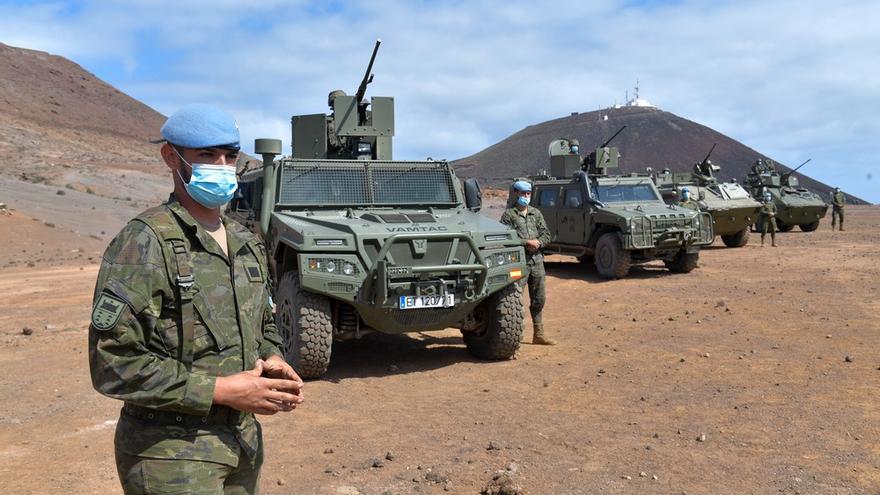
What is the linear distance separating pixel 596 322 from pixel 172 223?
727 centimetres

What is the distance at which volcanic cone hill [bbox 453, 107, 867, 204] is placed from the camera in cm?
7012

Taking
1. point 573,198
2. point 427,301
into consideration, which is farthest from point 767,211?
point 427,301

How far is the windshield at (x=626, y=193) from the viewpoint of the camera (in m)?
13.0

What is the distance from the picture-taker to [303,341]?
6113 mm

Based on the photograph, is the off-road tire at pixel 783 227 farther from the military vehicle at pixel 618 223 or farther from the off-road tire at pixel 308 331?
the off-road tire at pixel 308 331

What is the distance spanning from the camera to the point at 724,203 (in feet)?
55.2

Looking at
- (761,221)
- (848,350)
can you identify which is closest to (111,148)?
(761,221)

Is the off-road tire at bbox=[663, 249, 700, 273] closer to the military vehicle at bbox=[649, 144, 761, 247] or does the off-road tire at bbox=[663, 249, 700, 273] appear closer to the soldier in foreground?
the military vehicle at bbox=[649, 144, 761, 247]

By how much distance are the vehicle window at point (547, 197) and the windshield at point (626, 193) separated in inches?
38.2

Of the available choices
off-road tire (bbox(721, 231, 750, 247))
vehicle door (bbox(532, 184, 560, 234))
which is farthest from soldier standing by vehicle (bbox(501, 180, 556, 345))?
A: off-road tire (bbox(721, 231, 750, 247))

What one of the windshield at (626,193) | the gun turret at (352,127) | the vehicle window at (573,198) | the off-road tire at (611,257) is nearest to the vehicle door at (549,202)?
the vehicle window at (573,198)

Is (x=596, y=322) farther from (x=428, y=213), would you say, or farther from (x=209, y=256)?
(x=209, y=256)

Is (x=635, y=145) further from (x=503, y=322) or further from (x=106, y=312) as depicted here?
(x=106, y=312)

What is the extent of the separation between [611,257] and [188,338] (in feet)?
35.2
